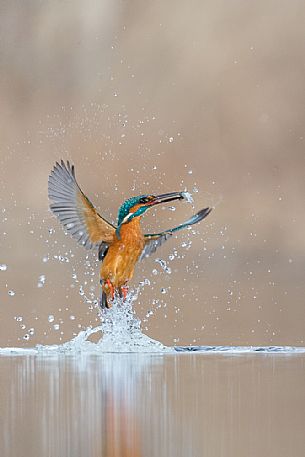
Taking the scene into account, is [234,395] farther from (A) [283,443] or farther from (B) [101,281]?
(B) [101,281]

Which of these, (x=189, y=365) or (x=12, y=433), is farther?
(x=189, y=365)

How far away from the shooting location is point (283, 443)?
5.34 ft

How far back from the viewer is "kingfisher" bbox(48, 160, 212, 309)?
4.34 m

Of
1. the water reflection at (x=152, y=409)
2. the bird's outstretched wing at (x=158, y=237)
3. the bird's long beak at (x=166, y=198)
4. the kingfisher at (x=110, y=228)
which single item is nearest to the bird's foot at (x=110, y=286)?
the kingfisher at (x=110, y=228)

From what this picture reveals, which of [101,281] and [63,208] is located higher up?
[63,208]

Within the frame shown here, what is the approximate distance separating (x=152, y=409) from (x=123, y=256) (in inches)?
87.8

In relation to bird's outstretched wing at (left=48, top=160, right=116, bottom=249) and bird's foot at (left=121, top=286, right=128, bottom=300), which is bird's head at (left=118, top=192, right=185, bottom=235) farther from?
bird's foot at (left=121, top=286, right=128, bottom=300)

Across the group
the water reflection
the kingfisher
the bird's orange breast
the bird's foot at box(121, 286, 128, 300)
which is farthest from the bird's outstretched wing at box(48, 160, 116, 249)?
the water reflection

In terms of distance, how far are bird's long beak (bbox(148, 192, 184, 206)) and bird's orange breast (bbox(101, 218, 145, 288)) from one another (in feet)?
0.33

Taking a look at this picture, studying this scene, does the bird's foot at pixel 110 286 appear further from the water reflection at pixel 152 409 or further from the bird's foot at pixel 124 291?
the water reflection at pixel 152 409

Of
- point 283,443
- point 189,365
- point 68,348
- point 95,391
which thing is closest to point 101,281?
point 68,348

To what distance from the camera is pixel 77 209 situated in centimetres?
457

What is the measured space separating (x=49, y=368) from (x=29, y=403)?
3.53ft

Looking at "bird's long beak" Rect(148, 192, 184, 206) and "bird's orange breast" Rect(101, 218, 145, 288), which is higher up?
"bird's long beak" Rect(148, 192, 184, 206)
